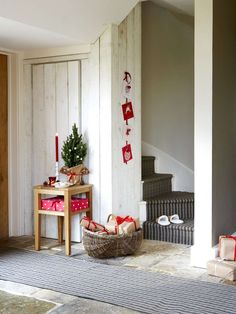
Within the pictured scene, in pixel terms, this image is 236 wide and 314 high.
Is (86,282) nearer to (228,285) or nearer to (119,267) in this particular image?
(119,267)

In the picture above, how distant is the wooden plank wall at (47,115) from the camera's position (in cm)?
479

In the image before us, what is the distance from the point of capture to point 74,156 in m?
4.58

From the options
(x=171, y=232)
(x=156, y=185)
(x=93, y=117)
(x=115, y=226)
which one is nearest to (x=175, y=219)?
(x=171, y=232)

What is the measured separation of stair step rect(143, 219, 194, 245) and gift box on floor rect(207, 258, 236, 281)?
91 cm

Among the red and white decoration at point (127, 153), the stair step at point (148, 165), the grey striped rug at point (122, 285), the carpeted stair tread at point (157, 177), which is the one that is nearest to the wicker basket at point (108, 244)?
the grey striped rug at point (122, 285)

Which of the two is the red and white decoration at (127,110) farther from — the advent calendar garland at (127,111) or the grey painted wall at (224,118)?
the grey painted wall at (224,118)

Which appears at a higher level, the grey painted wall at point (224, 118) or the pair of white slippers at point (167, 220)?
the grey painted wall at point (224, 118)

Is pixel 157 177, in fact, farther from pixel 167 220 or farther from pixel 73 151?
pixel 73 151

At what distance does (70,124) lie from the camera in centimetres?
482

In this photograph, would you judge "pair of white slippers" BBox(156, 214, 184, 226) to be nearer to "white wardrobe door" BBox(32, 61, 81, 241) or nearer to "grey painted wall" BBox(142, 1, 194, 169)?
"white wardrobe door" BBox(32, 61, 81, 241)

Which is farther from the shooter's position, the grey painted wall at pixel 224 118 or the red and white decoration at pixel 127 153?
the red and white decoration at pixel 127 153

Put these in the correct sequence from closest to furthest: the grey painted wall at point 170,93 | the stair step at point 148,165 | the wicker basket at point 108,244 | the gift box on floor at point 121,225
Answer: the wicker basket at point 108,244, the gift box on floor at point 121,225, the stair step at point 148,165, the grey painted wall at point 170,93

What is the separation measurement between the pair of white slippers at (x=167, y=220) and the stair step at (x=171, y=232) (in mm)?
37

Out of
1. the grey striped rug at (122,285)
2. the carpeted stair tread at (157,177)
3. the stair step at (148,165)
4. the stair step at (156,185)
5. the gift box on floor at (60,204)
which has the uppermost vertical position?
the stair step at (148,165)
